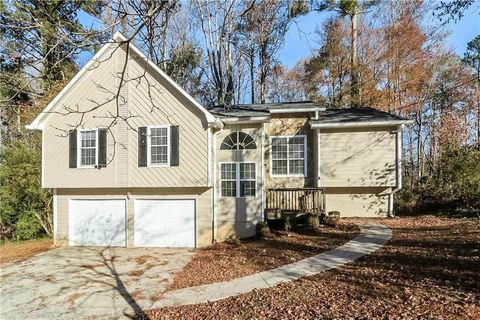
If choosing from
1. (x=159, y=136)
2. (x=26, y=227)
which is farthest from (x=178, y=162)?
(x=26, y=227)

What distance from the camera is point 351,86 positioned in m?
21.9

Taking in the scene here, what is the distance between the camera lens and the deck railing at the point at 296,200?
13039 millimetres

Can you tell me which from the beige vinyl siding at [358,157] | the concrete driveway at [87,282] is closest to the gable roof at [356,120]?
the beige vinyl siding at [358,157]

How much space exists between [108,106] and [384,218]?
1208cm

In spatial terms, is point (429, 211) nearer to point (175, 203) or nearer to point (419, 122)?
point (419, 122)

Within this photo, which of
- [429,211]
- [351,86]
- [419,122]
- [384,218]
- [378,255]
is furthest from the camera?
[419,122]

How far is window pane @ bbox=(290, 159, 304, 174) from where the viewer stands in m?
14.2

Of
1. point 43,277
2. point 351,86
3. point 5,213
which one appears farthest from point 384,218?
point 5,213

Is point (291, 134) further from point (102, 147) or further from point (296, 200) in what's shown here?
point (102, 147)

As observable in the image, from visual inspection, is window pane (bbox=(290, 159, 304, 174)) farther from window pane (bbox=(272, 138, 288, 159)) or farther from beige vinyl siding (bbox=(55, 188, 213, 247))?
beige vinyl siding (bbox=(55, 188, 213, 247))

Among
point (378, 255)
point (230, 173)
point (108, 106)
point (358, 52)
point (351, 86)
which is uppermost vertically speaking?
point (358, 52)

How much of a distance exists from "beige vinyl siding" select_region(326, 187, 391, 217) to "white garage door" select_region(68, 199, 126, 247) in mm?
8767

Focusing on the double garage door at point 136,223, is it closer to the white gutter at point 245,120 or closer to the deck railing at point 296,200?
the deck railing at point 296,200

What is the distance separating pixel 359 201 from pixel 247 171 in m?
5.32
